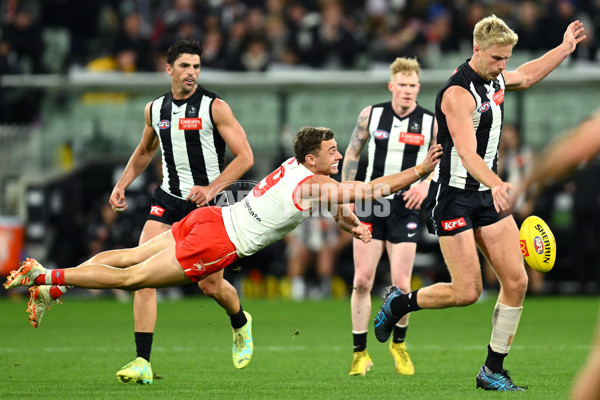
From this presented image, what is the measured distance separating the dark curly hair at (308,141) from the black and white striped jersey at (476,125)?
2.84 ft

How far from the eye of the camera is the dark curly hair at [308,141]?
7031 millimetres

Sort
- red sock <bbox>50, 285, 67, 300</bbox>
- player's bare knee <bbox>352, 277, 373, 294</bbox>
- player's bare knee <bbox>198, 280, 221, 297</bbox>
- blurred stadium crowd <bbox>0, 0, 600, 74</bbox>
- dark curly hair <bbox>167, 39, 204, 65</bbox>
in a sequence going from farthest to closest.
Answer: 1. blurred stadium crowd <bbox>0, 0, 600, 74</bbox>
2. player's bare knee <bbox>352, 277, 373, 294</bbox>
3. dark curly hair <bbox>167, 39, 204, 65</bbox>
4. player's bare knee <bbox>198, 280, 221, 297</bbox>
5. red sock <bbox>50, 285, 67, 300</bbox>

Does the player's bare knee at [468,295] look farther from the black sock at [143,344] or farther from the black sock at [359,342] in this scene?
the black sock at [143,344]

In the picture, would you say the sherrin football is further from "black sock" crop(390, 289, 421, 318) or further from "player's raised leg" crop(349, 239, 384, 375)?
"player's raised leg" crop(349, 239, 384, 375)

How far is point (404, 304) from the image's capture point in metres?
7.41

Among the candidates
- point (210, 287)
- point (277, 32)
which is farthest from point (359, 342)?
Result: point (277, 32)

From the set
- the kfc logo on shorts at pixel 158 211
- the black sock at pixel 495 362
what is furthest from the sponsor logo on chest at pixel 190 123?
the black sock at pixel 495 362

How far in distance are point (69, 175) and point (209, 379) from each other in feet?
32.8

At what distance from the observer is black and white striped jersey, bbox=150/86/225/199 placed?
318 inches

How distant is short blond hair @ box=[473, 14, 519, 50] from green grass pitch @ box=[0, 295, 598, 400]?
2.45 meters

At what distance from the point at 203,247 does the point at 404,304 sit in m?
1.61

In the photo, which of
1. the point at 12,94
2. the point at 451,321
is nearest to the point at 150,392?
the point at 451,321

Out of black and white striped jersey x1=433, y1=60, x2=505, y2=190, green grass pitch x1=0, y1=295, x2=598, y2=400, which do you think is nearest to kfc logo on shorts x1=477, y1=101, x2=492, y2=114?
black and white striped jersey x1=433, y1=60, x2=505, y2=190

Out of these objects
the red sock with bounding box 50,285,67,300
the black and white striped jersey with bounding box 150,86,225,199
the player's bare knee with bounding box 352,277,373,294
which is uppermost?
the black and white striped jersey with bounding box 150,86,225,199
